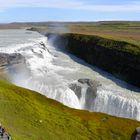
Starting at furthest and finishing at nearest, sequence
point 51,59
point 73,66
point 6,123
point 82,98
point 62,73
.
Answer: point 51,59 < point 73,66 < point 62,73 < point 82,98 < point 6,123

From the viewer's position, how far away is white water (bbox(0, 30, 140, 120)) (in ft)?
218

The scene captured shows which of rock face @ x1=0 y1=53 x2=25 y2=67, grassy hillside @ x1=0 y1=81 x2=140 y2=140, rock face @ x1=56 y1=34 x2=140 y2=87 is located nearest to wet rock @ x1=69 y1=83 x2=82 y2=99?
rock face @ x1=56 y1=34 x2=140 y2=87

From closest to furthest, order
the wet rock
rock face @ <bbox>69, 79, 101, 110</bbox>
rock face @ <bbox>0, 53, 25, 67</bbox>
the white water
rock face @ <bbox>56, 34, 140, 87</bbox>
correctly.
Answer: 1. the white water
2. rock face @ <bbox>69, 79, 101, 110</bbox>
3. the wet rock
4. rock face @ <bbox>56, 34, 140, 87</bbox>
5. rock face @ <bbox>0, 53, 25, 67</bbox>

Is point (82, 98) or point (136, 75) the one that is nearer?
point (82, 98)

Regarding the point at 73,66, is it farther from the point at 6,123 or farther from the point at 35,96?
the point at 6,123

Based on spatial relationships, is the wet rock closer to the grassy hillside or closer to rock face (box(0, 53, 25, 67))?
rock face (box(0, 53, 25, 67))

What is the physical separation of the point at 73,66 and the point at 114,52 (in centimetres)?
1046

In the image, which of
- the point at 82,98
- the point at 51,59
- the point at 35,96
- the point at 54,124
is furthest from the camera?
the point at 51,59

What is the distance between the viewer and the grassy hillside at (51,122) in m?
41.7

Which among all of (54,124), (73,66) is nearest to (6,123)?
(54,124)

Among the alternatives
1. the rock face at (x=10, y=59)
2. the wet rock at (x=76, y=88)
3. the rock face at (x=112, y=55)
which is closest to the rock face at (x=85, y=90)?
the wet rock at (x=76, y=88)

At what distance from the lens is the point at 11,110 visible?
4531 cm

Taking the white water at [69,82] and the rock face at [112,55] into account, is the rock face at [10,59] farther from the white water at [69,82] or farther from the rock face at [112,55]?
the rock face at [112,55]

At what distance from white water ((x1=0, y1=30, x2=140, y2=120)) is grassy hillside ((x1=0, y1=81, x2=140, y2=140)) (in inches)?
593
